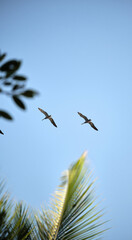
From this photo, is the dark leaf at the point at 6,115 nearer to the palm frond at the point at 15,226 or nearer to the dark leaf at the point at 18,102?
the dark leaf at the point at 18,102

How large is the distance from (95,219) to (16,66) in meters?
2.30

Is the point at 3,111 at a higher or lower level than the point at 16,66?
lower

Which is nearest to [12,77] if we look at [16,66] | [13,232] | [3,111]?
[16,66]

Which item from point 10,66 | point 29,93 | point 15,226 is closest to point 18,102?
point 29,93

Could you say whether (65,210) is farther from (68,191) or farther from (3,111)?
(3,111)

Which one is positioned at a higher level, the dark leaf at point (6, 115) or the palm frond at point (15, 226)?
the dark leaf at point (6, 115)

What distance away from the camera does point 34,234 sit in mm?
2791

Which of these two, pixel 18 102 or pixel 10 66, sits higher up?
pixel 10 66

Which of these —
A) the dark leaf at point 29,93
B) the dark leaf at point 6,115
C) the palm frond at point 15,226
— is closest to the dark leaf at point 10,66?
the dark leaf at point 29,93

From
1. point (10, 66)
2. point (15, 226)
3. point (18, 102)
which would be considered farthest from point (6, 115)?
point (15, 226)

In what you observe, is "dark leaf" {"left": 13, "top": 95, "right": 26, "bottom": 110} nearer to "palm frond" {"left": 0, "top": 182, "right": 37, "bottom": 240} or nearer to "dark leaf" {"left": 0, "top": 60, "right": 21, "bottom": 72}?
"dark leaf" {"left": 0, "top": 60, "right": 21, "bottom": 72}

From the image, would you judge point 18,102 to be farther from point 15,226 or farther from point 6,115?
point 15,226

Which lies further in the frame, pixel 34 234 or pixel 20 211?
pixel 20 211

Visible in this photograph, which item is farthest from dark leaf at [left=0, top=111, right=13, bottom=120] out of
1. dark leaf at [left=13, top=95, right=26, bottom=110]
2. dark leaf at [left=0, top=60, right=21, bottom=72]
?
dark leaf at [left=0, top=60, right=21, bottom=72]
